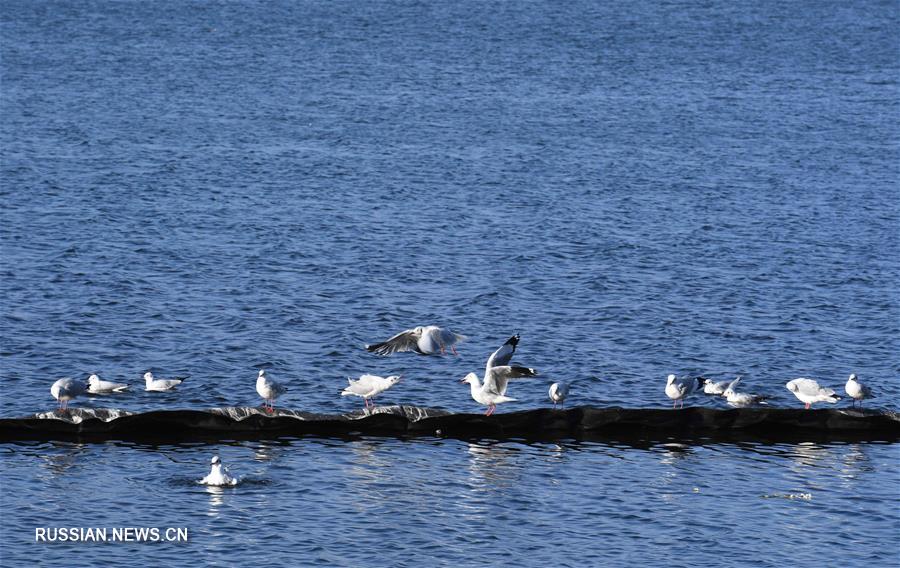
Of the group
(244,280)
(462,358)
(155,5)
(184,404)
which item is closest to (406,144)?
(244,280)

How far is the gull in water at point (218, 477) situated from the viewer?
32688mm

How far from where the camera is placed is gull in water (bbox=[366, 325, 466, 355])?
129 ft

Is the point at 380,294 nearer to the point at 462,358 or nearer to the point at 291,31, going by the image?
the point at 462,358

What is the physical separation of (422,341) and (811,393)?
10.6 metres

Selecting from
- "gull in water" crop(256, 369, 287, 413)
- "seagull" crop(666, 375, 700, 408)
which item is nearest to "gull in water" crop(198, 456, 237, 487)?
"gull in water" crop(256, 369, 287, 413)

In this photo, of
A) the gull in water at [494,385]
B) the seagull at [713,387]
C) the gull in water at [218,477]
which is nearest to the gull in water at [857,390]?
the seagull at [713,387]

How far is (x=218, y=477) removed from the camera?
32.8m

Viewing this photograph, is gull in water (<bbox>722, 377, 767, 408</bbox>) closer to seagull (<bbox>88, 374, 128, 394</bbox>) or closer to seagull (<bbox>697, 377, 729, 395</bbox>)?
seagull (<bbox>697, 377, 729, 395</bbox>)

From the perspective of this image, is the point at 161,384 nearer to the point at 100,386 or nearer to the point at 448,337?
the point at 100,386

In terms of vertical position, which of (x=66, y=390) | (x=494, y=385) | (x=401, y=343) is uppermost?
(x=401, y=343)

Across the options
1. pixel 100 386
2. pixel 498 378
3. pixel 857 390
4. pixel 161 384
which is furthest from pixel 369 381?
pixel 857 390

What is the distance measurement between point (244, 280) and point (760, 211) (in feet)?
93.5

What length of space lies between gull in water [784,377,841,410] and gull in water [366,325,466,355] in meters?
9.26

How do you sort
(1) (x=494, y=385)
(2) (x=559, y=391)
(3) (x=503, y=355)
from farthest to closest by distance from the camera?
(3) (x=503, y=355), (1) (x=494, y=385), (2) (x=559, y=391)
